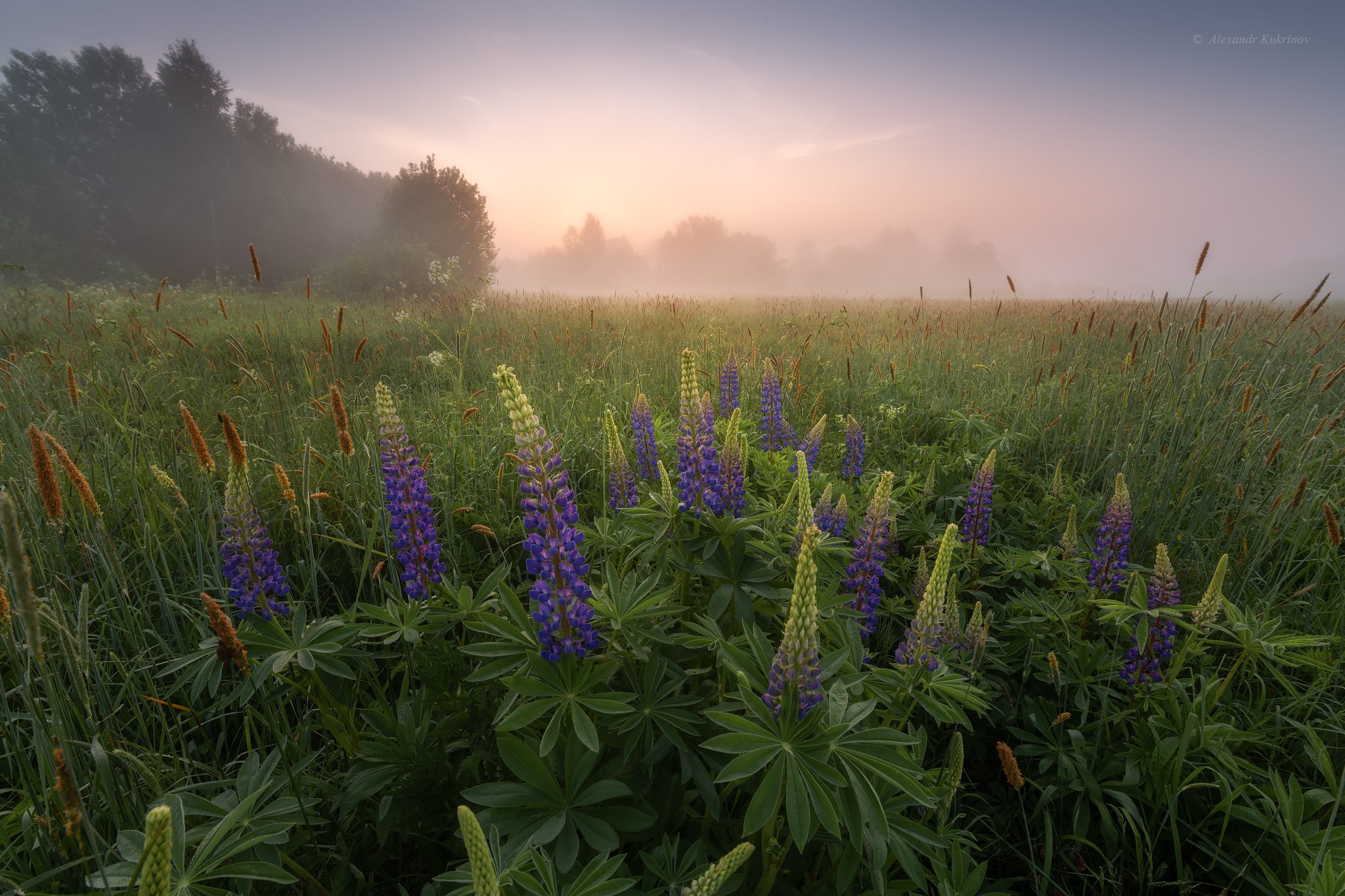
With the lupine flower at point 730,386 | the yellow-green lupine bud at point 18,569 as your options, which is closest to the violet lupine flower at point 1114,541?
the lupine flower at point 730,386

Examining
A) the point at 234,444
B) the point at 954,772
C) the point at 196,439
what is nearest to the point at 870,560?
the point at 954,772

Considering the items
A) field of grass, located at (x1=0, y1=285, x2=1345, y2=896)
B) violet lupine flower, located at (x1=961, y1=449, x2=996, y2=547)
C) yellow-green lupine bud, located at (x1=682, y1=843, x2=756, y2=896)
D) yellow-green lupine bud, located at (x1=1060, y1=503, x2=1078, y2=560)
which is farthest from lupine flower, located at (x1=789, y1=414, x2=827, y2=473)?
yellow-green lupine bud, located at (x1=682, y1=843, x2=756, y2=896)

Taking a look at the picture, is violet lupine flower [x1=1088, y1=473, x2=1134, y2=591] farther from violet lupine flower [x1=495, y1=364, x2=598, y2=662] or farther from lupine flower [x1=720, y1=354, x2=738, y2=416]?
violet lupine flower [x1=495, y1=364, x2=598, y2=662]

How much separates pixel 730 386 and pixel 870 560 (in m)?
1.87

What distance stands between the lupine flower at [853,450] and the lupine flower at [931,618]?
5.52 ft

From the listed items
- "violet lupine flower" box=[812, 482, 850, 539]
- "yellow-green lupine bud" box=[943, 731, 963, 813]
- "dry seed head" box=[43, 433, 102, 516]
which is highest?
"dry seed head" box=[43, 433, 102, 516]

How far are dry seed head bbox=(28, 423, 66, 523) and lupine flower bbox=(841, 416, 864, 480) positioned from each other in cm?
316

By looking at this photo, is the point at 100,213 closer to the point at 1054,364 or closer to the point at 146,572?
the point at 146,572

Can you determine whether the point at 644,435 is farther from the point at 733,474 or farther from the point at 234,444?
the point at 234,444

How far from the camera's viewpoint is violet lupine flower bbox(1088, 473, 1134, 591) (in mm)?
2209

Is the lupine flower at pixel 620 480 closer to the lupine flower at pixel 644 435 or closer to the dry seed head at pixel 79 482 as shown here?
the lupine flower at pixel 644 435

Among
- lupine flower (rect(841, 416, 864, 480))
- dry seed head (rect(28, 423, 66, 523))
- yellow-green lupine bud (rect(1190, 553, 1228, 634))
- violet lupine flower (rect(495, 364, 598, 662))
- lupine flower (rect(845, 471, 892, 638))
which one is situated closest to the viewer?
dry seed head (rect(28, 423, 66, 523))

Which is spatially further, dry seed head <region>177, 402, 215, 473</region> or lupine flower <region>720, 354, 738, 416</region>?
lupine flower <region>720, 354, 738, 416</region>

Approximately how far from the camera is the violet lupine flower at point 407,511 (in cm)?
177
